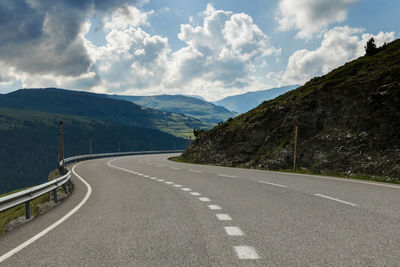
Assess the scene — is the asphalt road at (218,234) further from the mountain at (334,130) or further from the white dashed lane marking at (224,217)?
the mountain at (334,130)

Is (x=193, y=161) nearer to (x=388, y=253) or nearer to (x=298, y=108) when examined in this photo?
(x=298, y=108)

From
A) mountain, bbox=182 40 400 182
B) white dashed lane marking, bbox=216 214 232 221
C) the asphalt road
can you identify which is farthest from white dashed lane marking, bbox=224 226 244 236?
mountain, bbox=182 40 400 182

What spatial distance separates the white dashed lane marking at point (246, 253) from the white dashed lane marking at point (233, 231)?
820 millimetres

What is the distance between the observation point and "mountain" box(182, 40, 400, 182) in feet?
65.9

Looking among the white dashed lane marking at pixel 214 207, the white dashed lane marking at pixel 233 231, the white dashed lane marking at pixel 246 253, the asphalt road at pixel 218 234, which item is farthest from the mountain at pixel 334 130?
the white dashed lane marking at pixel 246 253

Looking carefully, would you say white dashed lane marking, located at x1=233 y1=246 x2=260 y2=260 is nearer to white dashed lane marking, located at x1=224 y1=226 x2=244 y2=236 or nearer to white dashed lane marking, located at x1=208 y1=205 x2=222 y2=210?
white dashed lane marking, located at x1=224 y1=226 x2=244 y2=236

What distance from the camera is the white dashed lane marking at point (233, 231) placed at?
18.7 ft

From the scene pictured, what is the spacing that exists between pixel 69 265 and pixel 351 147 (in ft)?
67.4

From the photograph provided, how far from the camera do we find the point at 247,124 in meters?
37.6

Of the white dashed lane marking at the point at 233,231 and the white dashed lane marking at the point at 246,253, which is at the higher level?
the white dashed lane marking at the point at 246,253

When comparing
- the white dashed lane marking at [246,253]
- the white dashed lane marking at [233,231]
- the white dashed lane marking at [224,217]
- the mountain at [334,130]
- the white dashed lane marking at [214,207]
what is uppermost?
the mountain at [334,130]

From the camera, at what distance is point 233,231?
590 cm

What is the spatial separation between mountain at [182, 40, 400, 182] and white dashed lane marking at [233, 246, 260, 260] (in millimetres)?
14016

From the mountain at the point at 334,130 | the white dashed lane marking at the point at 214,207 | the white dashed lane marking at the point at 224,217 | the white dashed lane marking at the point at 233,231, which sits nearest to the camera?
the white dashed lane marking at the point at 233,231
